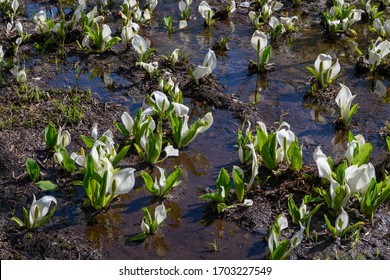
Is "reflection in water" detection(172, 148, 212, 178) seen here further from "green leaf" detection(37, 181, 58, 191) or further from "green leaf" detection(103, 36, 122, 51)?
"green leaf" detection(103, 36, 122, 51)

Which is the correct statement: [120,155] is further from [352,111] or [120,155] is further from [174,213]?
[352,111]

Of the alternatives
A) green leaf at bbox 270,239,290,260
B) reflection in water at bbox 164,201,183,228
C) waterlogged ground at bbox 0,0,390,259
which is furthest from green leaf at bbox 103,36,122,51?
green leaf at bbox 270,239,290,260

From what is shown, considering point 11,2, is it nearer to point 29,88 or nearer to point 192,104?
point 29,88

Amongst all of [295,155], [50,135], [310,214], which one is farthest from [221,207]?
[50,135]

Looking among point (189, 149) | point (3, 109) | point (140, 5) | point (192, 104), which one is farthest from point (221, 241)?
point (140, 5)

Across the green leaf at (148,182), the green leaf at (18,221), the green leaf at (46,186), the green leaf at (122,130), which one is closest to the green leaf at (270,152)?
the green leaf at (148,182)

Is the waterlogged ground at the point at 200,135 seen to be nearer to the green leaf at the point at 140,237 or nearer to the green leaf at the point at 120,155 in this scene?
the green leaf at the point at 140,237
